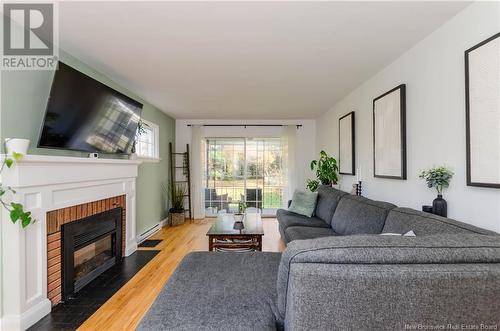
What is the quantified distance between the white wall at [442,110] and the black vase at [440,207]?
0.06 meters

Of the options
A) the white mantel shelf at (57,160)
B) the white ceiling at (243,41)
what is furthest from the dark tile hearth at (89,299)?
the white ceiling at (243,41)

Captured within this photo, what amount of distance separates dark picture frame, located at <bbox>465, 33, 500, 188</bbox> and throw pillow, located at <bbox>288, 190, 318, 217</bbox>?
91.9 inches

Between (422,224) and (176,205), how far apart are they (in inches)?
189

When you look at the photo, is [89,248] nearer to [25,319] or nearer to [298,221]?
[25,319]

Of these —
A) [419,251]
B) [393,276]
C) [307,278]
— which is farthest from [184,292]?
[419,251]

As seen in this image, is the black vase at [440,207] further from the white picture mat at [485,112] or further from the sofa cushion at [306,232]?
the sofa cushion at [306,232]

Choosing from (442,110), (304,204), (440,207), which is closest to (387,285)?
(440,207)

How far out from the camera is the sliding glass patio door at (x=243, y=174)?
21.2 ft

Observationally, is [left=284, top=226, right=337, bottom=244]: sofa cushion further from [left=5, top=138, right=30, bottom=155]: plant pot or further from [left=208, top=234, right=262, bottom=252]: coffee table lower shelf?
[left=5, top=138, right=30, bottom=155]: plant pot

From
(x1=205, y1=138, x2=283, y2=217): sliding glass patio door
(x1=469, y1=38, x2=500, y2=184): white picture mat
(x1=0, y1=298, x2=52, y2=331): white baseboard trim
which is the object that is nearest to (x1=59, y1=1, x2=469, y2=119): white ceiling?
(x1=469, y1=38, x2=500, y2=184): white picture mat

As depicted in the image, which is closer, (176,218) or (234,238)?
(234,238)

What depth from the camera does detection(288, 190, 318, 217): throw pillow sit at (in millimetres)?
4048

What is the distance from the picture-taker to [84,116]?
2.59 meters

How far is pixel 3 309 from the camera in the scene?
6.48 ft
